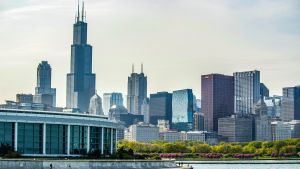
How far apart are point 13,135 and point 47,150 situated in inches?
277

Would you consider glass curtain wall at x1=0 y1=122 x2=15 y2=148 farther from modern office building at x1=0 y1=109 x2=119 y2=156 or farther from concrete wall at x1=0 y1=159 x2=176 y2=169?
concrete wall at x1=0 y1=159 x2=176 y2=169

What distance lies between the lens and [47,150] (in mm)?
130125

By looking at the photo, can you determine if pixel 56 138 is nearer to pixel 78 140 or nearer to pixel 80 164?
pixel 78 140

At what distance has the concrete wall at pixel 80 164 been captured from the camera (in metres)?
104

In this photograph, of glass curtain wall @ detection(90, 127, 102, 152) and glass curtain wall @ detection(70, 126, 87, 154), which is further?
glass curtain wall @ detection(90, 127, 102, 152)

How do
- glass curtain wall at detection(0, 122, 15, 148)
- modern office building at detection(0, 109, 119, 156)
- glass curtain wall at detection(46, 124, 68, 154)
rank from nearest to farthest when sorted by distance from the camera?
glass curtain wall at detection(0, 122, 15, 148) → modern office building at detection(0, 109, 119, 156) → glass curtain wall at detection(46, 124, 68, 154)

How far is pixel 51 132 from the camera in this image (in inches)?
5143

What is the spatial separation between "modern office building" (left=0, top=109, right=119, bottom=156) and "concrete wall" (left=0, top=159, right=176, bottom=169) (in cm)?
1964

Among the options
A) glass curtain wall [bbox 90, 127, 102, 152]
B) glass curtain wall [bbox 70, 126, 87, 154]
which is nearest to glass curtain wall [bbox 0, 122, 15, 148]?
glass curtain wall [bbox 70, 126, 87, 154]

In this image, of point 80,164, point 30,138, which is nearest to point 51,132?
point 30,138

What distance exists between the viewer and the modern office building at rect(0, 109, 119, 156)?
125 meters

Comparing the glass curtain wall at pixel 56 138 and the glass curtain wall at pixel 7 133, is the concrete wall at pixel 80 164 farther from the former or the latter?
the glass curtain wall at pixel 7 133

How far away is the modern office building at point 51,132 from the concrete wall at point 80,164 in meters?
19.6

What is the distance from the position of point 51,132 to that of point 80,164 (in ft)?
78.0
